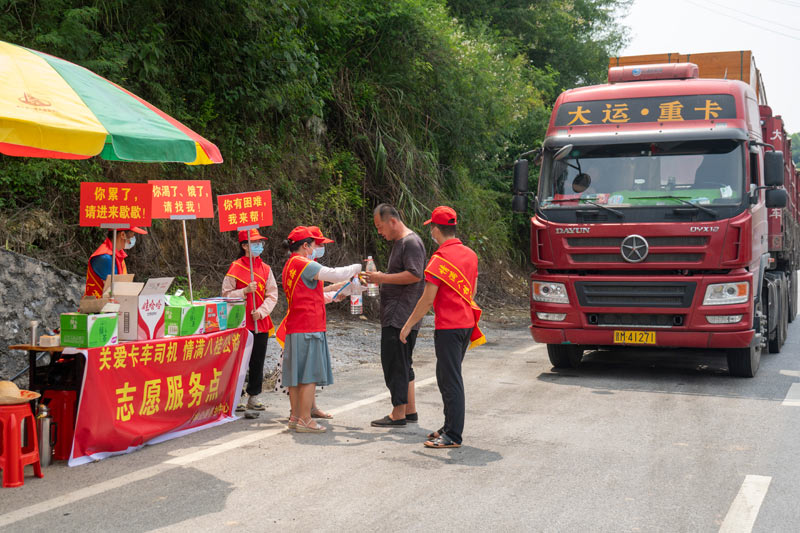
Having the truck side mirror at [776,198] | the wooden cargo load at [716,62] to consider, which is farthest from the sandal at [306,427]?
the wooden cargo load at [716,62]

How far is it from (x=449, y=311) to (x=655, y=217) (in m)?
3.67

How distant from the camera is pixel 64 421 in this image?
227 inches

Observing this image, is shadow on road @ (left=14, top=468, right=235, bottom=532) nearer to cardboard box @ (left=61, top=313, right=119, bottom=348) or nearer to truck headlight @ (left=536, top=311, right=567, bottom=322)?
cardboard box @ (left=61, top=313, right=119, bottom=348)

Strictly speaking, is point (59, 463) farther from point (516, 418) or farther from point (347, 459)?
point (516, 418)

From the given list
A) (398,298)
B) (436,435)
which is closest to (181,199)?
(398,298)

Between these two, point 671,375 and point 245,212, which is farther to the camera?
point 671,375

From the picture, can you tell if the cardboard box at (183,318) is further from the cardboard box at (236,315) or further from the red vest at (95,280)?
the red vest at (95,280)

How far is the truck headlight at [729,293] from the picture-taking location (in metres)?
8.73

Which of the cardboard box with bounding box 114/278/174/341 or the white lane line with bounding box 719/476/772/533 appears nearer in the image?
the white lane line with bounding box 719/476/772/533

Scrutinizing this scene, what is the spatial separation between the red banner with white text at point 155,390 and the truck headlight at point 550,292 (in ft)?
12.4

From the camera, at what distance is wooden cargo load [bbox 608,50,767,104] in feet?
39.5

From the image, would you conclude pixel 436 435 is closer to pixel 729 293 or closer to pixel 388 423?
pixel 388 423

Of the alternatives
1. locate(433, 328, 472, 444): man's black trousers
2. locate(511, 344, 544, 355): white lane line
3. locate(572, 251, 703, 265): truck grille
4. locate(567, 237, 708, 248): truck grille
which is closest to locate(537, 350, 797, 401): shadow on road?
locate(511, 344, 544, 355): white lane line

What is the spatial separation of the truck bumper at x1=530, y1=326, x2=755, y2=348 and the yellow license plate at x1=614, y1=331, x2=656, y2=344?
5cm
